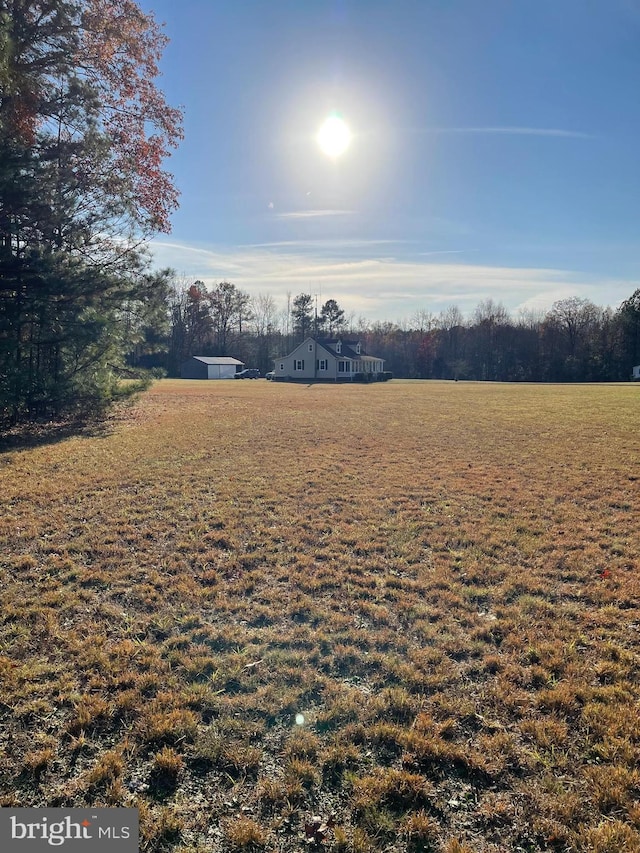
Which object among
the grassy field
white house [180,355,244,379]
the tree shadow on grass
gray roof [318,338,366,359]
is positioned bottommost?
the grassy field

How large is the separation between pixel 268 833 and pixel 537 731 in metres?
1.43

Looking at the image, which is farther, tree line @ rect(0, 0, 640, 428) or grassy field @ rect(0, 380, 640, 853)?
tree line @ rect(0, 0, 640, 428)

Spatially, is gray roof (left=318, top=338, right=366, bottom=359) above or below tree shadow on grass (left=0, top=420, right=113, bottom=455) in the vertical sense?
above

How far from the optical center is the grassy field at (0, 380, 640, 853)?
199 centimetres

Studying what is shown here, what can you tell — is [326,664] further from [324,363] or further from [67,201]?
[324,363]

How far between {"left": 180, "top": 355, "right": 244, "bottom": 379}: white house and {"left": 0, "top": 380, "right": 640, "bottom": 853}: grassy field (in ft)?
163

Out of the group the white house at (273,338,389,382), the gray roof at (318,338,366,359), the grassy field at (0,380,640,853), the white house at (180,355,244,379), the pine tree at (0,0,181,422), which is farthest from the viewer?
the white house at (180,355,244,379)

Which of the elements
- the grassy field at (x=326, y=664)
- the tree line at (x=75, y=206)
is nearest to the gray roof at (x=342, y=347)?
the tree line at (x=75, y=206)

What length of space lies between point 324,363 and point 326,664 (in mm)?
48569

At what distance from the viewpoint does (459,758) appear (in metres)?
2.22

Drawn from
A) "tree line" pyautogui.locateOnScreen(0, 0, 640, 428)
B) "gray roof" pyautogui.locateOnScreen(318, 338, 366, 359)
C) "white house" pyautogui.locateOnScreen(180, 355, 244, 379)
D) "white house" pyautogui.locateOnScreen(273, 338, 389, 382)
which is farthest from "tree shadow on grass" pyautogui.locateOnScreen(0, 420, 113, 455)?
"white house" pyautogui.locateOnScreen(180, 355, 244, 379)

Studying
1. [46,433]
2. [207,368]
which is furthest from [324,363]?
[46,433]

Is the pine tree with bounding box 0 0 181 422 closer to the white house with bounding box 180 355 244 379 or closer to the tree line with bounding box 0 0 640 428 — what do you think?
the tree line with bounding box 0 0 640 428

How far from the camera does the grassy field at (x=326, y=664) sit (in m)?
1.99
